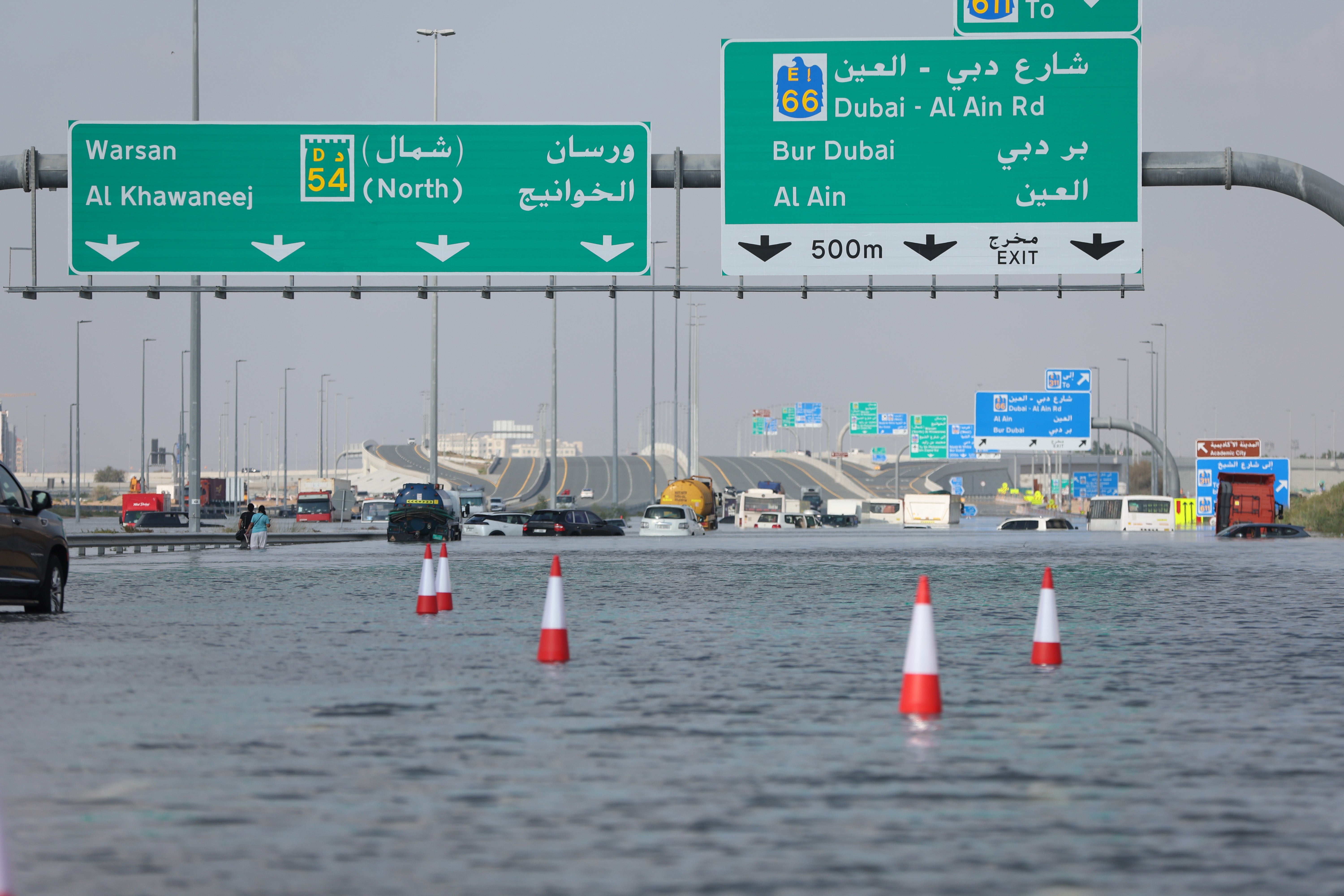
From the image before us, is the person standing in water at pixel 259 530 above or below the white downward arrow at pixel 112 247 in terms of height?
below

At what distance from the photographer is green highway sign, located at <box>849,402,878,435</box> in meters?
149

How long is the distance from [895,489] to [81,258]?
136923mm

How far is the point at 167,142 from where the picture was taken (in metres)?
31.4

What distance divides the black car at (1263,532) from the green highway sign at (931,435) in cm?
6298

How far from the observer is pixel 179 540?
164 feet

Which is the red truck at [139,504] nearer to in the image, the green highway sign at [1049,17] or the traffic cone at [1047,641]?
the green highway sign at [1049,17]

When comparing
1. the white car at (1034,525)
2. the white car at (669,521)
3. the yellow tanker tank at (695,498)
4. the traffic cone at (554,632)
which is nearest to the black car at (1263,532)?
the white car at (1034,525)

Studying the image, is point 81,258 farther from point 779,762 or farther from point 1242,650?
point 779,762

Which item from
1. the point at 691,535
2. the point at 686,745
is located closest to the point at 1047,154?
the point at 686,745

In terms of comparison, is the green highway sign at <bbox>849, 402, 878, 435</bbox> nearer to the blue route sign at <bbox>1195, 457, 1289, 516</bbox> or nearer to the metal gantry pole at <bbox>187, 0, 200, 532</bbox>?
the blue route sign at <bbox>1195, 457, 1289, 516</bbox>

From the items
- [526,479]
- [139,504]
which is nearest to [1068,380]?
[139,504]

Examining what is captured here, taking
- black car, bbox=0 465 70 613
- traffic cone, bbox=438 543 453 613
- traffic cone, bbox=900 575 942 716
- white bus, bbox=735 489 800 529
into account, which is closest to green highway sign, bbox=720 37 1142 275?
traffic cone, bbox=438 543 453 613

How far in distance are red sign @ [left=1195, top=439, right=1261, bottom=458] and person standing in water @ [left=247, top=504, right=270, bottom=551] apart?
159ft

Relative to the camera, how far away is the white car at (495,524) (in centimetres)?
6844
